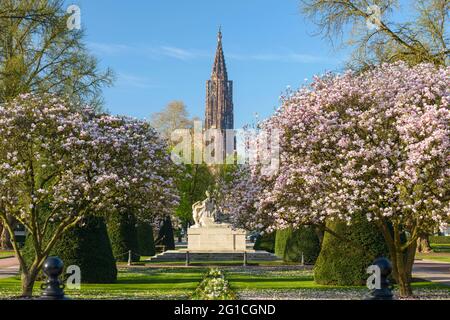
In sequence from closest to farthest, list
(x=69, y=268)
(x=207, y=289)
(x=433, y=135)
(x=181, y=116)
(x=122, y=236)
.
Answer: (x=207, y=289)
(x=433, y=135)
(x=69, y=268)
(x=122, y=236)
(x=181, y=116)

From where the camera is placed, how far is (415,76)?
53.7 feet

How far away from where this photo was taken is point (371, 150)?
15508mm

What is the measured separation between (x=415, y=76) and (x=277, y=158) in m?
4.13

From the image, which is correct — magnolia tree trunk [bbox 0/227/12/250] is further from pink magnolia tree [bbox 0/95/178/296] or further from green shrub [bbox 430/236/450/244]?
green shrub [bbox 430/236/450/244]

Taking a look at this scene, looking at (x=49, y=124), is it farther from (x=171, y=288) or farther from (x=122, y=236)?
(x=122, y=236)

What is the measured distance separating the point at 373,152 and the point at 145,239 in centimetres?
2829

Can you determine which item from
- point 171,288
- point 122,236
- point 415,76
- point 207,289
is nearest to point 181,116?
point 122,236

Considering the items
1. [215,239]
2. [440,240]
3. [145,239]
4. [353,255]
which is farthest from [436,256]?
[440,240]

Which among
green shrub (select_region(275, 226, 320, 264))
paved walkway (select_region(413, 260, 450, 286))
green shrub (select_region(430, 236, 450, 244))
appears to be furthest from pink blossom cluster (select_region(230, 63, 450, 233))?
green shrub (select_region(430, 236, 450, 244))

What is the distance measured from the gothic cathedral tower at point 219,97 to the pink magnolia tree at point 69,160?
464 feet

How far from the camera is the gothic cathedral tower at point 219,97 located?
160 metres

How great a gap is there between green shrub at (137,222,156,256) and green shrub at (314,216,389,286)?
2088cm

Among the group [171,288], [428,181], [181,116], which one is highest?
[181,116]

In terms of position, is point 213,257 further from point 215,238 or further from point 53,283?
point 53,283
